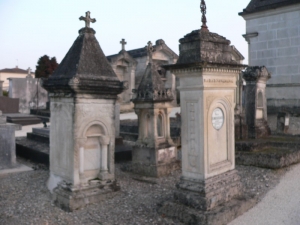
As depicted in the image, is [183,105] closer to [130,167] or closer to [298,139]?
[130,167]

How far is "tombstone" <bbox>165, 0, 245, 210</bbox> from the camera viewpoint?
450 cm

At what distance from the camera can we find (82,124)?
5414mm

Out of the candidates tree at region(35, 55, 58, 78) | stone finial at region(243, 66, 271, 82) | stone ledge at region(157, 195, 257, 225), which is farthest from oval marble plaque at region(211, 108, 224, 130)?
tree at region(35, 55, 58, 78)

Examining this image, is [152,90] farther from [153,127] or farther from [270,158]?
[270,158]

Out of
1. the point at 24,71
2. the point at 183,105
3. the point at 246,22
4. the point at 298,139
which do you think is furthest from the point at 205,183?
the point at 24,71

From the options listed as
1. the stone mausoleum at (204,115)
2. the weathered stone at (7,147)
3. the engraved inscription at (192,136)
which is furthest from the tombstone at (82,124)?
the weathered stone at (7,147)

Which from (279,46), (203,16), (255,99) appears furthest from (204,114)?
(279,46)

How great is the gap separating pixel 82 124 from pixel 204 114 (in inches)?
82.8

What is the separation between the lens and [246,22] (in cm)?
1341

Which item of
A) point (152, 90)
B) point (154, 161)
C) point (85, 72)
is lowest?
point (154, 161)

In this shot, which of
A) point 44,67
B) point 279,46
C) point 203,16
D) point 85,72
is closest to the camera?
point 203,16

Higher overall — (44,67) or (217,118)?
(44,67)

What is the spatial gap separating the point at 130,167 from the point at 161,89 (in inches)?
79.0

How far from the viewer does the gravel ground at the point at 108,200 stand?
4699 millimetres
